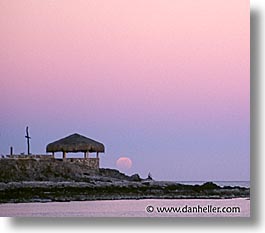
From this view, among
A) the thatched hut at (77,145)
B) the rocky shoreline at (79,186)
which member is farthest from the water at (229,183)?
the thatched hut at (77,145)

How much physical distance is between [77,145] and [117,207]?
0.48 feet

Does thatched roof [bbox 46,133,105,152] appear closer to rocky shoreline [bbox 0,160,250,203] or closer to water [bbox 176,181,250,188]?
rocky shoreline [bbox 0,160,250,203]

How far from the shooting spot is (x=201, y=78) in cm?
149

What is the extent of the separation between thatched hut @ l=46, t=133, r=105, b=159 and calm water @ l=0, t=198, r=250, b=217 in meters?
0.10

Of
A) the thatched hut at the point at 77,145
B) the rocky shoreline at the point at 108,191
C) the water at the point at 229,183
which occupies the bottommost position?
the rocky shoreline at the point at 108,191

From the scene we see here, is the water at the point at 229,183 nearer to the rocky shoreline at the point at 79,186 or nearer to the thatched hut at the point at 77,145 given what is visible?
the rocky shoreline at the point at 79,186

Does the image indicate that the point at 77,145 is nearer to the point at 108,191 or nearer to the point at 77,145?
the point at 77,145

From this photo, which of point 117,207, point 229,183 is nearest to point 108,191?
point 117,207

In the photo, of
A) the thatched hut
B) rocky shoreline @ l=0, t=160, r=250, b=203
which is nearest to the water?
rocky shoreline @ l=0, t=160, r=250, b=203

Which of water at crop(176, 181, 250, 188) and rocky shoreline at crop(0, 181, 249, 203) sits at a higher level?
water at crop(176, 181, 250, 188)

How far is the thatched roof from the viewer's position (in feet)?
4.90

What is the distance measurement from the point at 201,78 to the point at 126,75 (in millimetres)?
149

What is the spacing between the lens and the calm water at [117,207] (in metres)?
1.46

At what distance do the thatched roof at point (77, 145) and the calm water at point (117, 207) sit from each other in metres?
0.10
